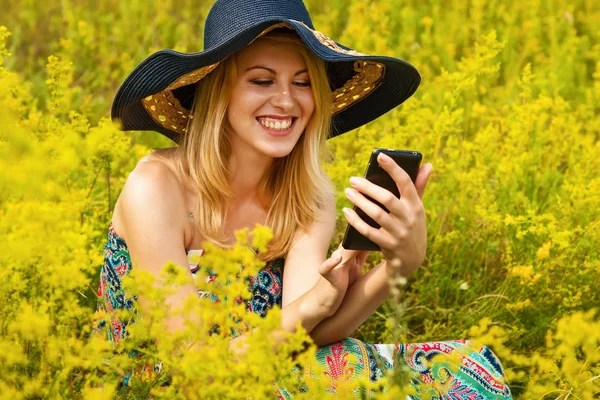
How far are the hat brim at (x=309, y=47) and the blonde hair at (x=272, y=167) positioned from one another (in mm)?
88

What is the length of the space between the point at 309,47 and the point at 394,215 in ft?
1.63

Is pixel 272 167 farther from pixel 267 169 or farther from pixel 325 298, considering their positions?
pixel 325 298

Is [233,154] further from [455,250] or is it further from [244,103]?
[455,250]

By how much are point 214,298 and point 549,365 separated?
961mm

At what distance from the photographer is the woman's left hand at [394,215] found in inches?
78.7

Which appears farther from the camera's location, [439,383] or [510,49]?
[510,49]

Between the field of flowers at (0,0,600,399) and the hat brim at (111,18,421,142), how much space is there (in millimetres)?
105

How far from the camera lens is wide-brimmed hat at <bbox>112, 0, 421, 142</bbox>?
2311 mm

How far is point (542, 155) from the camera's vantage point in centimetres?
354

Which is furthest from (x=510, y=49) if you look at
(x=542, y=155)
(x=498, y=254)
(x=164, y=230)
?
(x=164, y=230)

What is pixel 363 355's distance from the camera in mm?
2348

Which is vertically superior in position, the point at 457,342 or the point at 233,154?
the point at 233,154

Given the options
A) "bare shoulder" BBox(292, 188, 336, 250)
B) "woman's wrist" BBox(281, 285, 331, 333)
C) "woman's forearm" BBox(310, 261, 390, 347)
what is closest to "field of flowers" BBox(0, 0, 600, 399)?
"woman's forearm" BBox(310, 261, 390, 347)

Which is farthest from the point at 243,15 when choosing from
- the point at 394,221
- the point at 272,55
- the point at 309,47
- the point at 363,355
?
the point at 363,355
